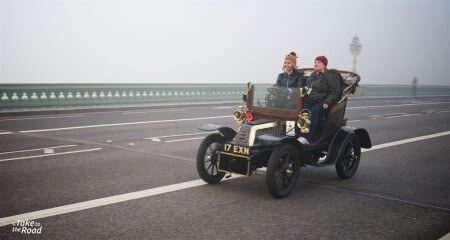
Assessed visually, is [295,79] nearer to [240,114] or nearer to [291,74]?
[291,74]

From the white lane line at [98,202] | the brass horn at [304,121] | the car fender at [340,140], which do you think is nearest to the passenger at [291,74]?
the brass horn at [304,121]

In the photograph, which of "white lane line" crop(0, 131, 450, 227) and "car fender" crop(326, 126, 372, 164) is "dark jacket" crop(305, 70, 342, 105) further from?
"white lane line" crop(0, 131, 450, 227)

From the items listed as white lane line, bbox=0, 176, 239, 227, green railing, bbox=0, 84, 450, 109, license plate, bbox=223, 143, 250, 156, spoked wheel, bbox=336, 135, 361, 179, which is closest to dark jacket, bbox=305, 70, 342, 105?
spoked wheel, bbox=336, 135, 361, 179

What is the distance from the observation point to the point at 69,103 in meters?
17.8

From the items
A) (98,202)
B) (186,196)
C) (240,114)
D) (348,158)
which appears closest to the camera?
(98,202)

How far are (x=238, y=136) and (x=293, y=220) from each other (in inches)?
60.9

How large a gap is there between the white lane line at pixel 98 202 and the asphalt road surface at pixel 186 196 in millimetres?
12

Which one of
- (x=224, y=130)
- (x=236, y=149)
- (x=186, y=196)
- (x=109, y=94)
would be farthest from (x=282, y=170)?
(x=109, y=94)

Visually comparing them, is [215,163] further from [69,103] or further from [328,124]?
[69,103]

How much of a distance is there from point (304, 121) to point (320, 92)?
0.84 m

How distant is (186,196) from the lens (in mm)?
5684

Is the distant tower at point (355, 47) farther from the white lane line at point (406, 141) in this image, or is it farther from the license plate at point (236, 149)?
the license plate at point (236, 149)

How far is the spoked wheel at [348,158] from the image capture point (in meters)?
6.81

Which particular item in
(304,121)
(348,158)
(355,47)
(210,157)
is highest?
(355,47)
